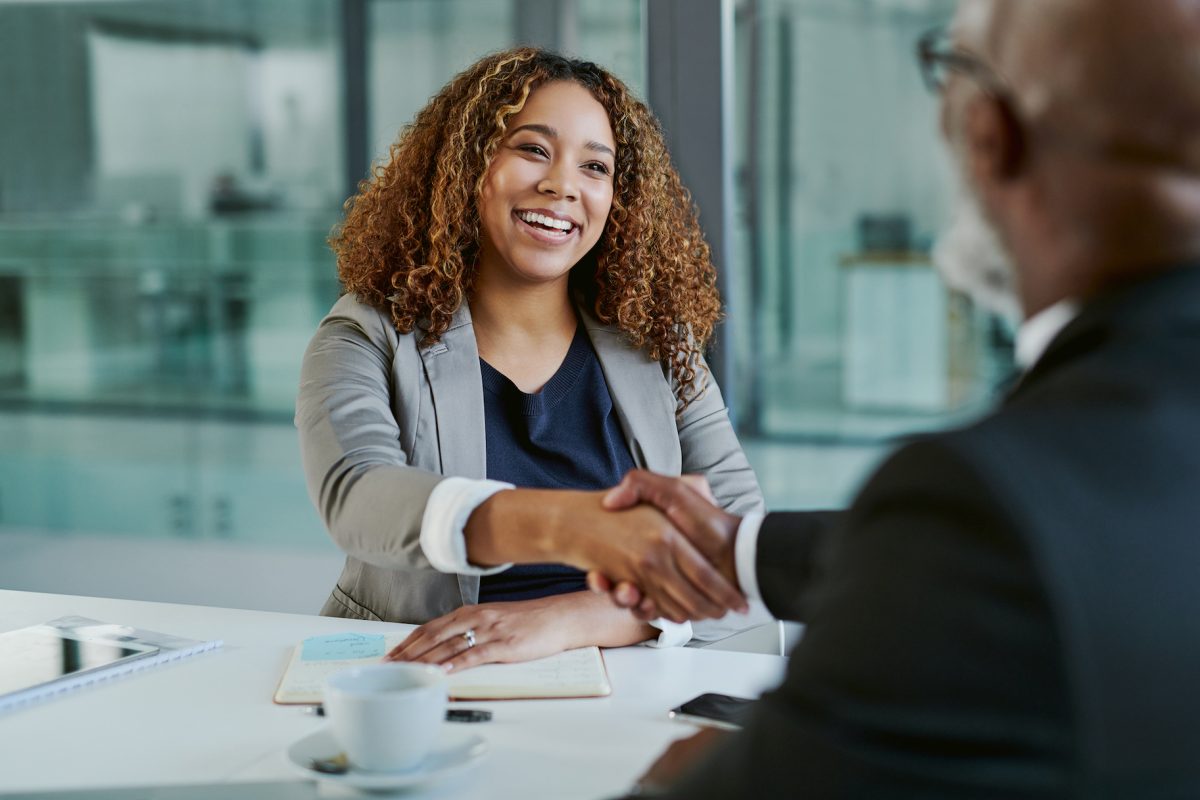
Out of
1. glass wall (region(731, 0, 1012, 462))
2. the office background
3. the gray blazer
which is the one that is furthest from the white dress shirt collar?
glass wall (region(731, 0, 1012, 462))

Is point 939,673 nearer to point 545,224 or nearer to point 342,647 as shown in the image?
point 342,647

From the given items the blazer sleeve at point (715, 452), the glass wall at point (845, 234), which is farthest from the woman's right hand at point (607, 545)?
the glass wall at point (845, 234)

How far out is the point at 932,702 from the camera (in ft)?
2.31

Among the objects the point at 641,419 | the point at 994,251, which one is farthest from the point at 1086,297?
the point at 641,419

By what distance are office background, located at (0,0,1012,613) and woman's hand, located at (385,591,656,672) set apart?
174cm

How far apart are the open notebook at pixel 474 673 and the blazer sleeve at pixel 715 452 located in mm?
667

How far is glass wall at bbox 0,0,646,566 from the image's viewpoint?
4.24 metres

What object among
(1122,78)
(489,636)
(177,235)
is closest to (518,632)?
(489,636)

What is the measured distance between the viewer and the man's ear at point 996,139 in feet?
2.98

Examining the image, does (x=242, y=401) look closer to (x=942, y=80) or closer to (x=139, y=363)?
(x=139, y=363)

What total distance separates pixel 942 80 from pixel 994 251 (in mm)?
146

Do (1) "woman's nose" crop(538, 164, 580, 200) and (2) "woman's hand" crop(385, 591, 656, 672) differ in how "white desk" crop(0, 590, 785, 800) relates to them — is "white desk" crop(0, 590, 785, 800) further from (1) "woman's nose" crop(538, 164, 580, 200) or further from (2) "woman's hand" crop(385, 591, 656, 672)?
(1) "woman's nose" crop(538, 164, 580, 200)

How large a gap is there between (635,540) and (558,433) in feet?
2.49

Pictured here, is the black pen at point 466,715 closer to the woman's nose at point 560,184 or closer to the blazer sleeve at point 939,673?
the blazer sleeve at point 939,673
